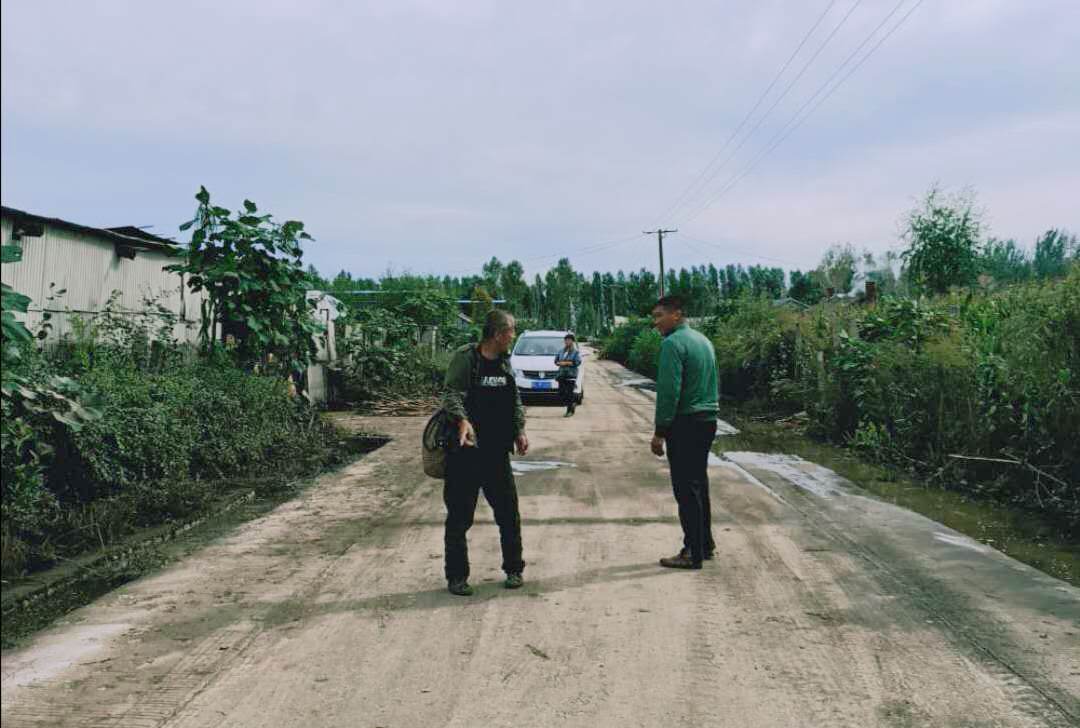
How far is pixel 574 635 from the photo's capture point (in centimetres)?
482

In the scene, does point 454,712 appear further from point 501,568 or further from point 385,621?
point 501,568

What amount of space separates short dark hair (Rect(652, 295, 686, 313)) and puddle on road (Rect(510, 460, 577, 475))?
468cm

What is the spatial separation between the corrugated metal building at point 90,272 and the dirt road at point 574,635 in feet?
15.0

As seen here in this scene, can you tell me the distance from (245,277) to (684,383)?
7.37 meters

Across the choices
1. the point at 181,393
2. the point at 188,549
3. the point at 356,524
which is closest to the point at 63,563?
the point at 188,549

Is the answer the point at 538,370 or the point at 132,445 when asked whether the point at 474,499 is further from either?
the point at 538,370

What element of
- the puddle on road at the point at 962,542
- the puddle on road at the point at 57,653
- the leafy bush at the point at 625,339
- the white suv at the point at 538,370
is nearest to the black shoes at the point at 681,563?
the puddle on road at the point at 962,542

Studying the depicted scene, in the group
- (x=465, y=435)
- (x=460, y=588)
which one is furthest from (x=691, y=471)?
(x=460, y=588)

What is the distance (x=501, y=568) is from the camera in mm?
6277

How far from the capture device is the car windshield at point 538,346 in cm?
2272

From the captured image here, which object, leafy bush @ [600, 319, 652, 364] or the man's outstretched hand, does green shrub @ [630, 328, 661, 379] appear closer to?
leafy bush @ [600, 319, 652, 364]

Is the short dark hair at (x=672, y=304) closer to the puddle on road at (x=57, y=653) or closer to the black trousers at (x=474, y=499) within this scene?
the black trousers at (x=474, y=499)

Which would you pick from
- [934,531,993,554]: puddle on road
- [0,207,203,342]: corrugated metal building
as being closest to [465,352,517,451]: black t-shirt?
[934,531,993,554]: puddle on road

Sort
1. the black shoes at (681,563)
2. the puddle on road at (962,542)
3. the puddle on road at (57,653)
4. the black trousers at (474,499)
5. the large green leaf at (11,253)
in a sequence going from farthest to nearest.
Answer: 1. the puddle on road at (962,542)
2. the black shoes at (681,563)
3. the black trousers at (474,499)
4. the large green leaf at (11,253)
5. the puddle on road at (57,653)
